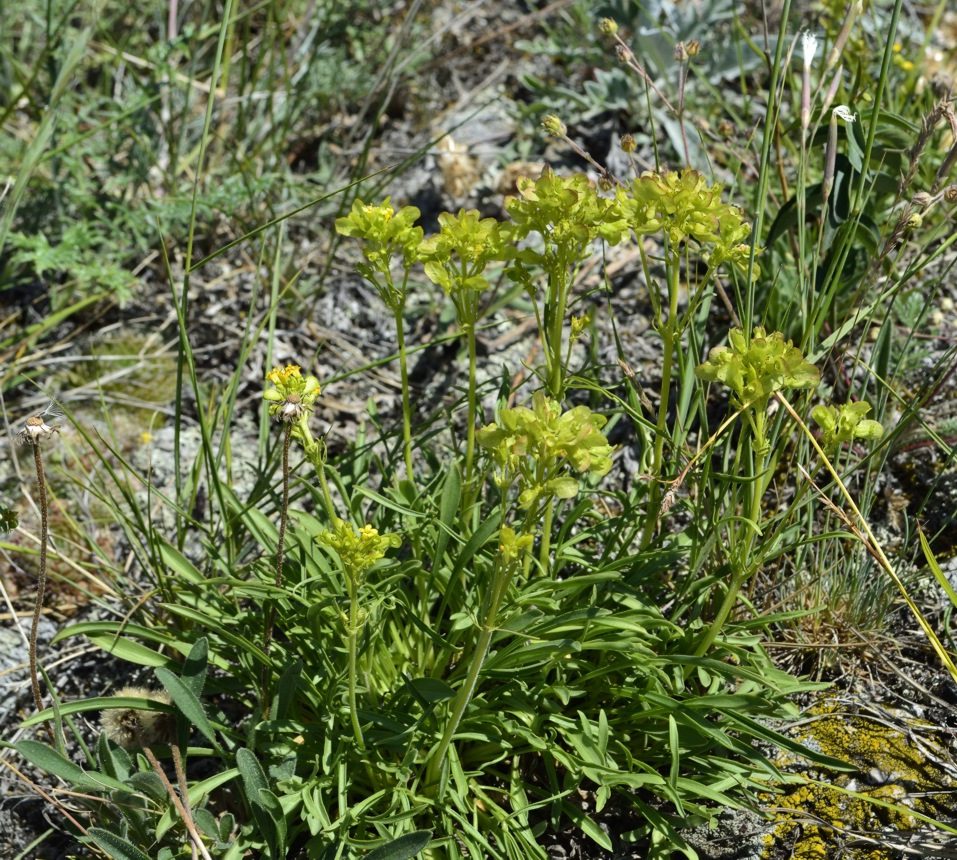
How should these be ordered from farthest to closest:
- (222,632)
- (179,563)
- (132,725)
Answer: (179,563) < (132,725) < (222,632)

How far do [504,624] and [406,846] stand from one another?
411mm

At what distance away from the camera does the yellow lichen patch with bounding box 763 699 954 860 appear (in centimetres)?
192

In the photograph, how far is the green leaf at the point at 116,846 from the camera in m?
1.76

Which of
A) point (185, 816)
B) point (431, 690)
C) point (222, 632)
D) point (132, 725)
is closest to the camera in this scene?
point (185, 816)

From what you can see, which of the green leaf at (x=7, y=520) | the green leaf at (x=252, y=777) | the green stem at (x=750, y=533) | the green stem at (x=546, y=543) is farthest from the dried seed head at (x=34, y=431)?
the green stem at (x=750, y=533)

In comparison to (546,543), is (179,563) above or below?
below

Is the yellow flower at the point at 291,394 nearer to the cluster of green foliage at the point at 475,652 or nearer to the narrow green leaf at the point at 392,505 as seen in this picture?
the cluster of green foliage at the point at 475,652

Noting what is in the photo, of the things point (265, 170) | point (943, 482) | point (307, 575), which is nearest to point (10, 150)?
point (265, 170)

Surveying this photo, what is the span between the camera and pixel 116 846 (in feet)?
5.84

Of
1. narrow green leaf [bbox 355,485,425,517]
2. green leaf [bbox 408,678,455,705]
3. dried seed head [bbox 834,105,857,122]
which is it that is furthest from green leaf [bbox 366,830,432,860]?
dried seed head [bbox 834,105,857,122]

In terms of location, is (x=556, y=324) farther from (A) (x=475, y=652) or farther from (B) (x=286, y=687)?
(B) (x=286, y=687)

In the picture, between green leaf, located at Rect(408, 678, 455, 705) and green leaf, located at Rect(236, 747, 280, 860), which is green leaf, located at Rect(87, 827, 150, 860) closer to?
green leaf, located at Rect(236, 747, 280, 860)

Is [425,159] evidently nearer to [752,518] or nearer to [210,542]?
[210,542]

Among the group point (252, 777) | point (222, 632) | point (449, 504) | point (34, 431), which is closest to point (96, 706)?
point (222, 632)
